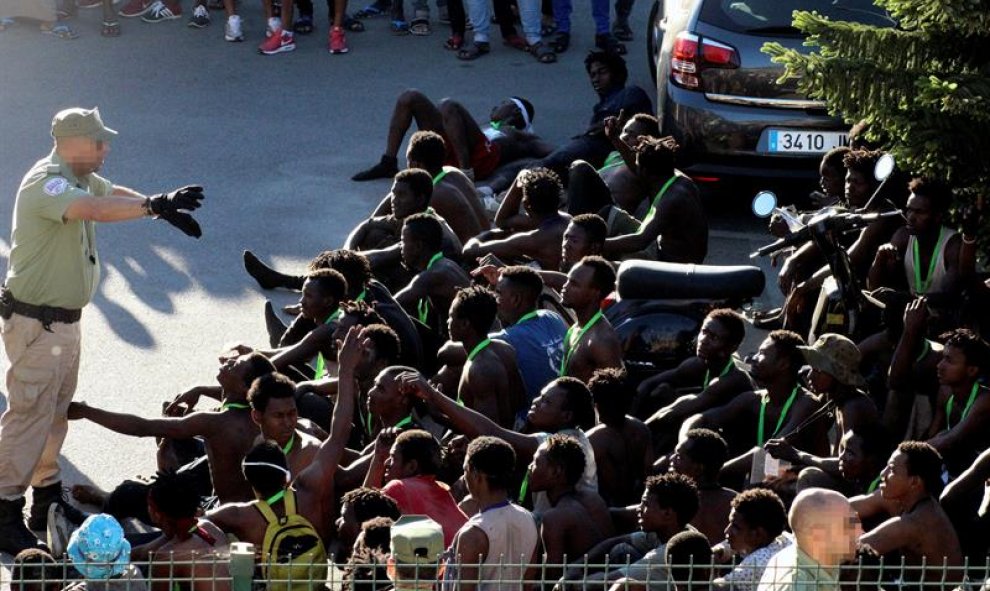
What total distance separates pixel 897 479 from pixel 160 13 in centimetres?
1234

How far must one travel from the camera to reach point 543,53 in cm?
1611

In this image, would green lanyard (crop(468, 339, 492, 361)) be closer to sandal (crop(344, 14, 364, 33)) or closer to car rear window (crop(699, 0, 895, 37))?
car rear window (crop(699, 0, 895, 37))

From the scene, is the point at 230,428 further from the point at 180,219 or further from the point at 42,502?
the point at 42,502

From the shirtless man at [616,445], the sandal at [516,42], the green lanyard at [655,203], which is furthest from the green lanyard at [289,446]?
the sandal at [516,42]

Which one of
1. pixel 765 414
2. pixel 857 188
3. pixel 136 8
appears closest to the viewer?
pixel 765 414

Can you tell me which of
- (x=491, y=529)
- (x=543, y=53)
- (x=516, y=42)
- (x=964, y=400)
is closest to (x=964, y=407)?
(x=964, y=400)

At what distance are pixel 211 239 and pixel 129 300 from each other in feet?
4.01

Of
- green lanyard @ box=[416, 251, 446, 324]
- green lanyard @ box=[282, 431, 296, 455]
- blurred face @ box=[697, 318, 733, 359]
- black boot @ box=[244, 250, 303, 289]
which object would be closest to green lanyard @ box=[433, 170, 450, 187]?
black boot @ box=[244, 250, 303, 289]

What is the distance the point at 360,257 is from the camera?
9102 millimetres

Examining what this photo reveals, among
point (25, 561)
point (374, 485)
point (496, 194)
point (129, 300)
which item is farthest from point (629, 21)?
point (25, 561)

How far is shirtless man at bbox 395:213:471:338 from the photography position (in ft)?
30.9

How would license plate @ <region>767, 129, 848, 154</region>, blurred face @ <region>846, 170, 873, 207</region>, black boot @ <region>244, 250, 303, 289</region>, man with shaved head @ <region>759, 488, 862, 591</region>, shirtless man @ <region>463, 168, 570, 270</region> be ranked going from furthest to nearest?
license plate @ <region>767, 129, 848, 154</region>
black boot @ <region>244, 250, 303, 289</region>
shirtless man @ <region>463, 168, 570, 270</region>
blurred face @ <region>846, 170, 873, 207</region>
man with shaved head @ <region>759, 488, 862, 591</region>

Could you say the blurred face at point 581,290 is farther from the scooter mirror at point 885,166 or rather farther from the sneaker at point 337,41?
the sneaker at point 337,41

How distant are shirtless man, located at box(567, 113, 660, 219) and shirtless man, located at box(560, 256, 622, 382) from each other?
1943 millimetres
